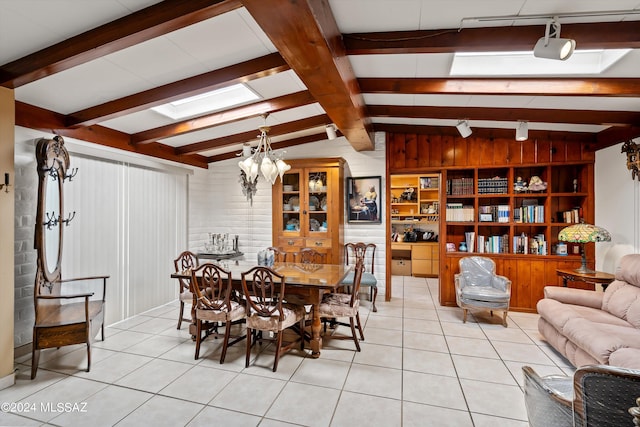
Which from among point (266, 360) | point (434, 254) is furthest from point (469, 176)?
point (266, 360)

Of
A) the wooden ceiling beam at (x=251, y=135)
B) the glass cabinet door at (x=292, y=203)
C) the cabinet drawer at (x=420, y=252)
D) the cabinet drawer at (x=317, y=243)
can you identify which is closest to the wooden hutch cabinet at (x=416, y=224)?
the cabinet drawer at (x=420, y=252)

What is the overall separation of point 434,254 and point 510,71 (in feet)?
14.8

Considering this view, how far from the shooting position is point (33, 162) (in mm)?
2984

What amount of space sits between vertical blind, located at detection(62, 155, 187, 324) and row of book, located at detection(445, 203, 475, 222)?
4.29 m

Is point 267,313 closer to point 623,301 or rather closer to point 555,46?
point 555,46

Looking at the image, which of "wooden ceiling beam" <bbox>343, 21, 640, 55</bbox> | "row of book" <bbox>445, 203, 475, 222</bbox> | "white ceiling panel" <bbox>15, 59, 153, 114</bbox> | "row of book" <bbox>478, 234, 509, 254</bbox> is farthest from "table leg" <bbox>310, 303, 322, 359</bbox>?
"row of book" <bbox>478, 234, 509, 254</bbox>

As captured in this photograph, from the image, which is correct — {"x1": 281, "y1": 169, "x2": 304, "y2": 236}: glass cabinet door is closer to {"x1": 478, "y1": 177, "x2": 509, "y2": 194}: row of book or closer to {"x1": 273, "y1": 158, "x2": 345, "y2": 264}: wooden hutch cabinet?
{"x1": 273, "y1": 158, "x2": 345, "y2": 264}: wooden hutch cabinet

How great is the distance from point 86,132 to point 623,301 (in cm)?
573

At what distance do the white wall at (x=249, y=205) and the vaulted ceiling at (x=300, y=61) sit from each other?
1.24m

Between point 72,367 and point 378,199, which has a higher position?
point 378,199

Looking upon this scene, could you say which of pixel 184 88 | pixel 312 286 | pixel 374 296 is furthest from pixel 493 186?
pixel 184 88

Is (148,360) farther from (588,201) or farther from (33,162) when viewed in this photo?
(588,201)

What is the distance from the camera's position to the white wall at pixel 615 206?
3.23m

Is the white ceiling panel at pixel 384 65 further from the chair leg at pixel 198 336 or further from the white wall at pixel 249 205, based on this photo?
the chair leg at pixel 198 336
